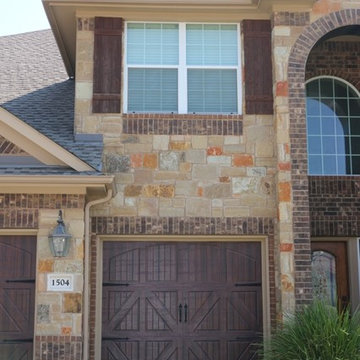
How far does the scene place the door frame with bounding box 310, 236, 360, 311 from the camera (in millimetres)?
12523

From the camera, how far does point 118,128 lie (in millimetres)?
11305

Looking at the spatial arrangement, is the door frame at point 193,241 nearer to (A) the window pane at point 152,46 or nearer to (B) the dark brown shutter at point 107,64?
(B) the dark brown shutter at point 107,64

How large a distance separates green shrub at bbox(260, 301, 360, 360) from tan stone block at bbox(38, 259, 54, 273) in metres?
3.32

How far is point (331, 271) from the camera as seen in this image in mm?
12758

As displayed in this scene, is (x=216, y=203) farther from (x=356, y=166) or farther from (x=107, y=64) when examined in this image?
(x=356, y=166)

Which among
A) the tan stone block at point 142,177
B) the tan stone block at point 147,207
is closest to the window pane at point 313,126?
the tan stone block at point 142,177

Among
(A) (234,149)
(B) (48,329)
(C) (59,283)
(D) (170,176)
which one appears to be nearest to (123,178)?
(D) (170,176)

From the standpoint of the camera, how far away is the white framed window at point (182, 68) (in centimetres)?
1159

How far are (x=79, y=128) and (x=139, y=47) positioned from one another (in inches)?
66.8

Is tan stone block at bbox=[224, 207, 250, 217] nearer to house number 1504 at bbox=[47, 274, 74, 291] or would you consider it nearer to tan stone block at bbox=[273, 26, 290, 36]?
house number 1504 at bbox=[47, 274, 74, 291]

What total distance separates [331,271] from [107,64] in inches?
212

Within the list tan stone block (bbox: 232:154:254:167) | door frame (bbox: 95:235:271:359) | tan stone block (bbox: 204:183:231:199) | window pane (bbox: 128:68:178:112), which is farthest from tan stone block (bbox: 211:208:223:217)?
window pane (bbox: 128:68:178:112)

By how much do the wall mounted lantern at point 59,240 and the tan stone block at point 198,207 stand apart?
202 centimetres

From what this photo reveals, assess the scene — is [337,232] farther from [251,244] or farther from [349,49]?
[349,49]
